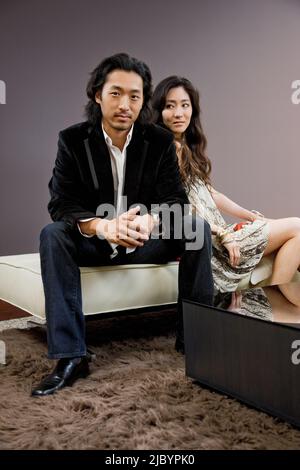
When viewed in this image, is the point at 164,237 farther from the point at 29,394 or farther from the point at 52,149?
the point at 52,149

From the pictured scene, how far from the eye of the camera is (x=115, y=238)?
153cm

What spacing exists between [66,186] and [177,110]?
66cm

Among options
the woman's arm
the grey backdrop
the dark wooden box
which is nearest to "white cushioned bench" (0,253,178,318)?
the dark wooden box

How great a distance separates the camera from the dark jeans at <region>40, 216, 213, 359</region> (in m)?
1.45

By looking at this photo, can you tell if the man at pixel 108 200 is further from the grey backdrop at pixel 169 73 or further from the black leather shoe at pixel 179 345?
the grey backdrop at pixel 169 73

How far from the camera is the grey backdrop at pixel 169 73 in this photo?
9.38ft

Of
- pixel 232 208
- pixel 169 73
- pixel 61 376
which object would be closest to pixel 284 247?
pixel 232 208

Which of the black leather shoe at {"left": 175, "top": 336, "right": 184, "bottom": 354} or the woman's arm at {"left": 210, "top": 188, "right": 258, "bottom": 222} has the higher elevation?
the woman's arm at {"left": 210, "top": 188, "right": 258, "bottom": 222}

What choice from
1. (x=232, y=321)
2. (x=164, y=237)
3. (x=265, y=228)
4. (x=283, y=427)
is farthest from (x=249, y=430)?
(x=265, y=228)

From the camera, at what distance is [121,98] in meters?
1.71

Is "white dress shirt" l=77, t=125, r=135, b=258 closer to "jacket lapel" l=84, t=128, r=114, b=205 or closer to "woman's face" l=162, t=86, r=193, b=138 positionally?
"jacket lapel" l=84, t=128, r=114, b=205

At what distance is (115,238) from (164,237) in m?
0.29

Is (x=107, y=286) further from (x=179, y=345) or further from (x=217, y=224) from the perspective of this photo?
(x=217, y=224)
